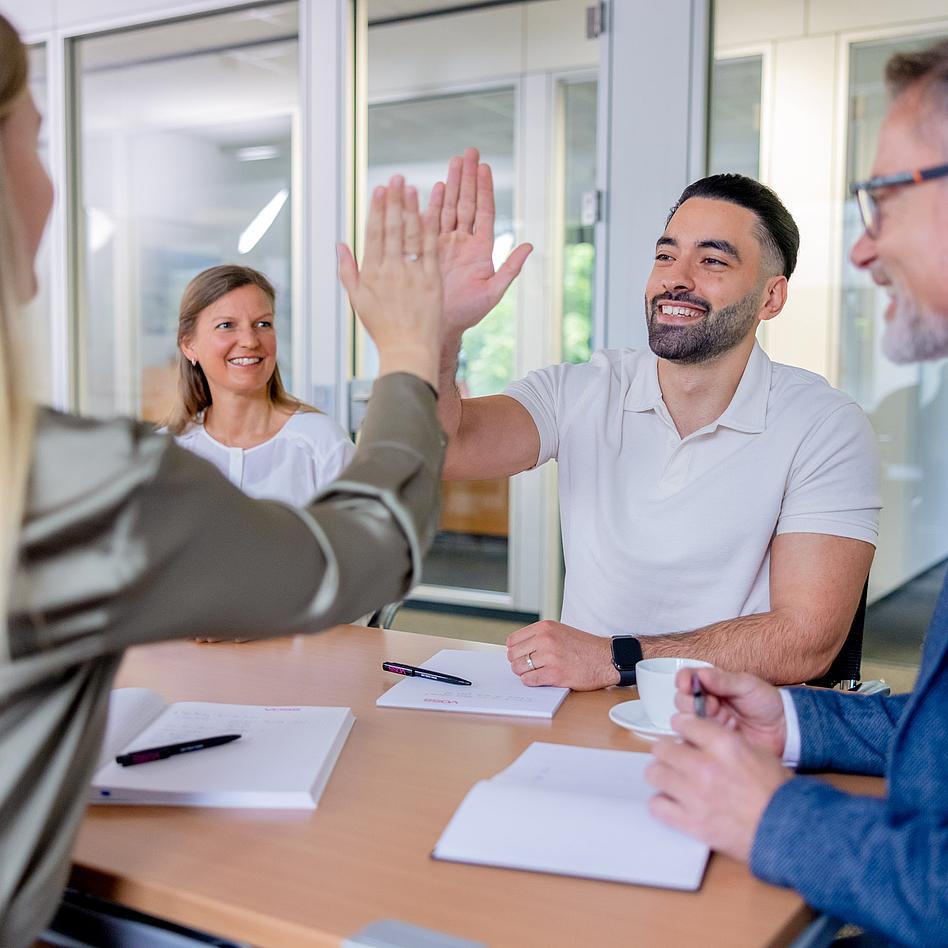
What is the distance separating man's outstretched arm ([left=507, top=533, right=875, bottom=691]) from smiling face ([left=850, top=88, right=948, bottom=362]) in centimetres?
63

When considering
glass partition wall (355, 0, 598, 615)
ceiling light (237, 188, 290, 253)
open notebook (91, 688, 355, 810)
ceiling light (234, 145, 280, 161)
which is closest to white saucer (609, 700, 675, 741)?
open notebook (91, 688, 355, 810)

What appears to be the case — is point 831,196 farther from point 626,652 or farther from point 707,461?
point 626,652

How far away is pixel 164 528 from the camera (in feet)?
2.59

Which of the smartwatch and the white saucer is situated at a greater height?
the smartwatch

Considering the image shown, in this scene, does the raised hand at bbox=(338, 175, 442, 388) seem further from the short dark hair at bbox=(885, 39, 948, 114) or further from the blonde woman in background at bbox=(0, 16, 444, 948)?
the short dark hair at bbox=(885, 39, 948, 114)

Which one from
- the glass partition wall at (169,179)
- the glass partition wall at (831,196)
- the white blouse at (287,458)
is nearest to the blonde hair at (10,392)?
the white blouse at (287,458)

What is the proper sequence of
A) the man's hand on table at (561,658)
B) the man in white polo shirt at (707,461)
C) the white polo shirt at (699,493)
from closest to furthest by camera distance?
the man's hand on table at (561,658), the man in white polo shirt at (707,461), the white polo shirt at (699,493)

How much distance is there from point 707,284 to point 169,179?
332cm

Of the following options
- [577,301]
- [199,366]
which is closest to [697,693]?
[199,366]

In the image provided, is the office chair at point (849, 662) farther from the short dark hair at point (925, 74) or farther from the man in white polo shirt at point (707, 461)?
the short dark hair at point (925, 74)

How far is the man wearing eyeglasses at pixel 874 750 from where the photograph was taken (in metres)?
0.97

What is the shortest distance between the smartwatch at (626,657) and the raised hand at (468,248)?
54 cm

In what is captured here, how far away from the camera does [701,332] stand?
221 cm

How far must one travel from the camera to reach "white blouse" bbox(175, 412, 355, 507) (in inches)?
108
